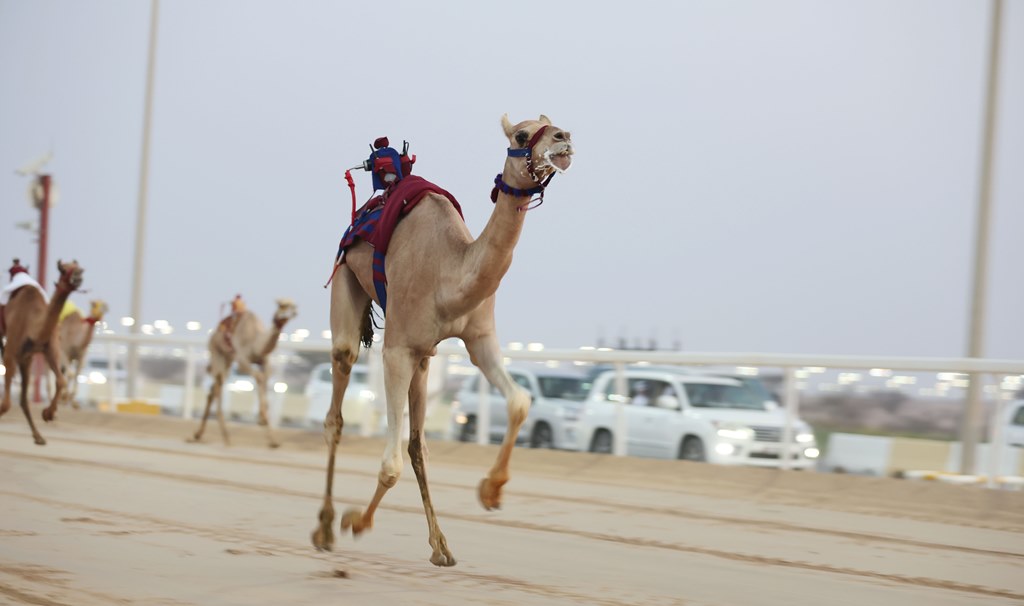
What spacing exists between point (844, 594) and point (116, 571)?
12.1 ft

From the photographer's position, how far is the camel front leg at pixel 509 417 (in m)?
6.48

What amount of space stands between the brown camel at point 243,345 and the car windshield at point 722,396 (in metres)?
6.82

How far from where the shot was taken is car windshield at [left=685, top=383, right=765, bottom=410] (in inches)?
558

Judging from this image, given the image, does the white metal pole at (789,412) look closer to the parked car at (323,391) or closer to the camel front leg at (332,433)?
the camel front leg at (332,433)

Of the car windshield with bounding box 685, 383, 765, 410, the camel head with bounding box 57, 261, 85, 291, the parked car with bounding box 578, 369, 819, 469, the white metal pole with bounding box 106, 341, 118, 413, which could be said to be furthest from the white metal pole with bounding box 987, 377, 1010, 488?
the white metal pole with bounding box 106, 341, 118, 413

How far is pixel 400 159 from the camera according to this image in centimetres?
782

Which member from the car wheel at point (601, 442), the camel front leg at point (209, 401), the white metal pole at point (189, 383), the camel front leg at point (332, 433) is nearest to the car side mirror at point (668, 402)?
the car wheel at point (601, 442)

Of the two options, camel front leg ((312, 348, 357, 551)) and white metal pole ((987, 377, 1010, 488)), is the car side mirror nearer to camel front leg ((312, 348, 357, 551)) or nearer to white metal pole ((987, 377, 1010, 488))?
white metal pole ((987, 377, 1010, 488))

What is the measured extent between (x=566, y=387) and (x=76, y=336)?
11.1m

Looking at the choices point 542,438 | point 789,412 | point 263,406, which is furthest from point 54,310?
point 789,412

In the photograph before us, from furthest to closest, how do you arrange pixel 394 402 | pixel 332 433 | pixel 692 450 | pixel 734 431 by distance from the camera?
pixel 692 450
pixel 734 431
pixel 332 433
pixel 394 402

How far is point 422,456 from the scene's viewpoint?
7.23m

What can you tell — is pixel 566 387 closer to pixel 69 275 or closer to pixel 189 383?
pixel 69 275

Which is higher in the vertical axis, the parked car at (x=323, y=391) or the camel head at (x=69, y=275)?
the camel head at (x=69, y=275)
